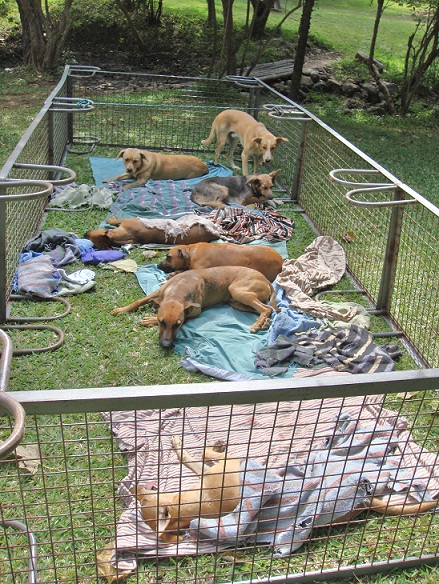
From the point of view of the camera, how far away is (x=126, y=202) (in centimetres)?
845

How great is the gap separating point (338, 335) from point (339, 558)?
2.44 meters

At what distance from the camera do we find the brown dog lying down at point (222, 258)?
6.30 meters

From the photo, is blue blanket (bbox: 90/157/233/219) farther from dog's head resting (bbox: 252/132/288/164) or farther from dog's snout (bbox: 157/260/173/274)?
dog's snout (bbox: 157/260/173/274)

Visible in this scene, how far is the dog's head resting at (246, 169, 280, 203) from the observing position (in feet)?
28.3

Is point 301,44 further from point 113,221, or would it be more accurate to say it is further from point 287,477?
point 287,477

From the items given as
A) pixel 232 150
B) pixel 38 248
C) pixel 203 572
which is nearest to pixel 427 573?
pixel 203 572

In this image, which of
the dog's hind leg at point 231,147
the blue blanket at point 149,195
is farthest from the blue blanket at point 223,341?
the dog's hind leg at point 231,147

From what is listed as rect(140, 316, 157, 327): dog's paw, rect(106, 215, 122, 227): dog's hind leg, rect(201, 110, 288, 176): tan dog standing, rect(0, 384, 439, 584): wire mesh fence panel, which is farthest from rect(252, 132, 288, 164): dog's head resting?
rect(0, 384, 439, 584): wire mesh fence panel

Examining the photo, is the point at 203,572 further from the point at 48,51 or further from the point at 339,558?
the point at 48,51

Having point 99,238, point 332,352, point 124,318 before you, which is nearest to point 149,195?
point 99,238

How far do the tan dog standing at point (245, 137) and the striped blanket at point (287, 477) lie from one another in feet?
18.4

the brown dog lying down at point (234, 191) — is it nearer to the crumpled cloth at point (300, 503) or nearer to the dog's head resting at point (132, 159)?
the dog's head resting at point (132, 159)

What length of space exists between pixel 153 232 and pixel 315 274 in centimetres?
205

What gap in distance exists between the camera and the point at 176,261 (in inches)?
253
